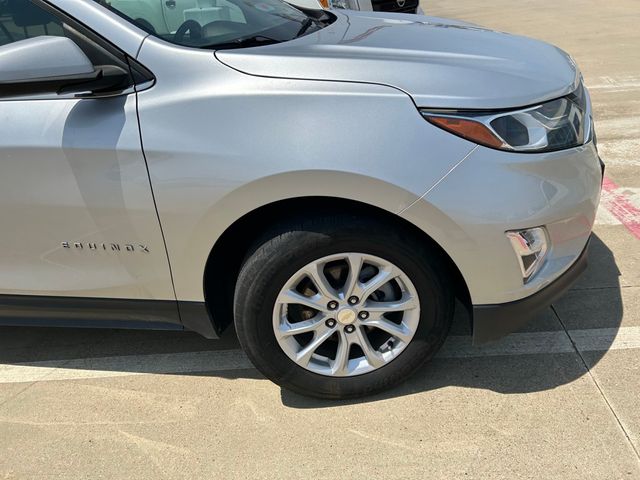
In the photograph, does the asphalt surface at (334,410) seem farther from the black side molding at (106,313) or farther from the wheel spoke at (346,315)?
the black side molding at (106,313)

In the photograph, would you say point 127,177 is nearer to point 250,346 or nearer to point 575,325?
point 250,346

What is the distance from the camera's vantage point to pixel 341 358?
2.44 m

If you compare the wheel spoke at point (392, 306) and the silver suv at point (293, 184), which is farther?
the wheel spoke at point (392, 306)

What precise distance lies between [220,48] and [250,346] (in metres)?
1.17

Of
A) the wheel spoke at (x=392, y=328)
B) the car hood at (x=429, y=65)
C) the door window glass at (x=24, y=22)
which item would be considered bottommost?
the wheel spoke at (x=392, y=328)

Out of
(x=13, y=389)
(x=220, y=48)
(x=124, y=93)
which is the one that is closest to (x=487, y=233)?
(x=220, y=48)

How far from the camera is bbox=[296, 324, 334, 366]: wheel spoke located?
94.6 inches

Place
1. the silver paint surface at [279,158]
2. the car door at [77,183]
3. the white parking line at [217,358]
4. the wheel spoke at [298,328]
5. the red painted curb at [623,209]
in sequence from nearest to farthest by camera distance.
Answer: the silver paint surface at [279,158] → the car door at [77,183] → the wheel spoke at [298,328] → the white parking line at [217,358] → the red painted curb at [623,209]

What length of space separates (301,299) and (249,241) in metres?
0.31

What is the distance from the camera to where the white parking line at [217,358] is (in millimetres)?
2693

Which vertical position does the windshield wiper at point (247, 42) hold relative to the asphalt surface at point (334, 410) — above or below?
above

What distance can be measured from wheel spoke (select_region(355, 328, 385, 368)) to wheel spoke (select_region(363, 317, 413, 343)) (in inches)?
2.0

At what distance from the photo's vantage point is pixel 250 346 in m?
2.42

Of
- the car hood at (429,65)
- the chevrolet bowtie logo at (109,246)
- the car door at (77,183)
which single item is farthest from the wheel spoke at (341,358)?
the car hood at (429,65)
